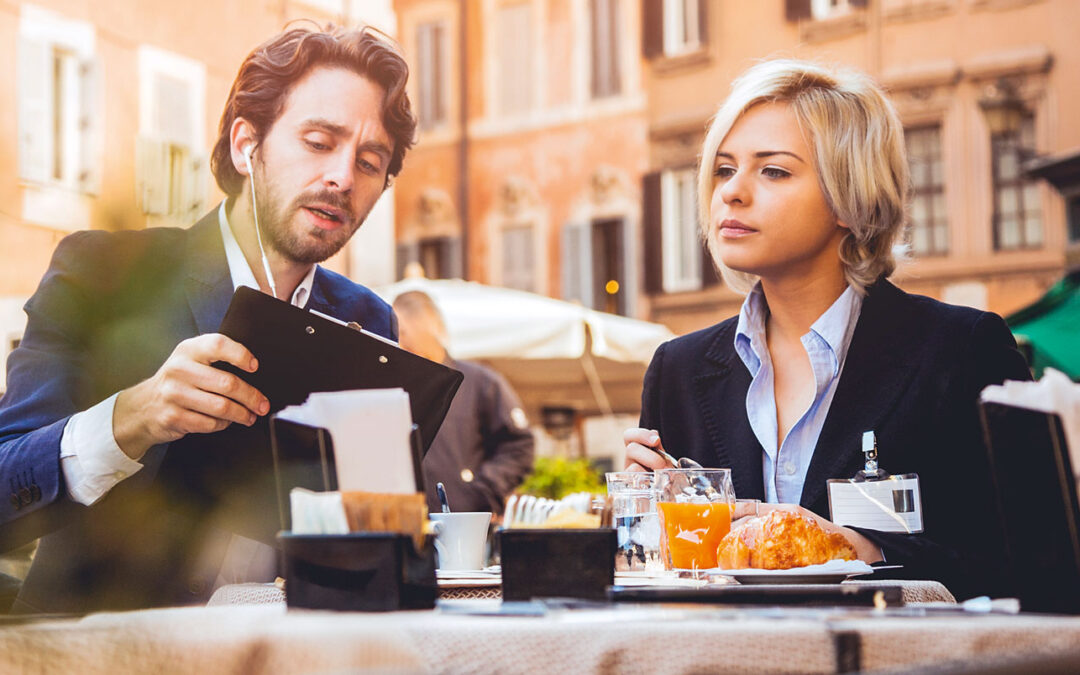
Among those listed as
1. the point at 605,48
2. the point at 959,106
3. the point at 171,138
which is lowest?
the point at 171,138

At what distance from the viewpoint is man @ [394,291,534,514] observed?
542cm

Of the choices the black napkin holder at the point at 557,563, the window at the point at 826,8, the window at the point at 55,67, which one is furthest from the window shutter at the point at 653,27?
the black napkin holder at the point at 557,563

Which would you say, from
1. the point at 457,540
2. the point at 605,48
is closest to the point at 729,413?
the point at 457,540

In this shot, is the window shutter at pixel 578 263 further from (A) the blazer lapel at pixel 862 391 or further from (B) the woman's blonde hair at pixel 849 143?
(A) the blazer lapel at pixel 862 391

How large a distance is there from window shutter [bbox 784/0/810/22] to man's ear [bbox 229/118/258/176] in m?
13.4

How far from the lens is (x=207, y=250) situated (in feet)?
6.93

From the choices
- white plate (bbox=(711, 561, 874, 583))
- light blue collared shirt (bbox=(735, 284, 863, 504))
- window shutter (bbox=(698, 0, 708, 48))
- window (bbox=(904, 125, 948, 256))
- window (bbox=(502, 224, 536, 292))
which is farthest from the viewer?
window (bbox=(502, 224, 536, 292))

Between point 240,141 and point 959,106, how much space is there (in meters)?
12.6

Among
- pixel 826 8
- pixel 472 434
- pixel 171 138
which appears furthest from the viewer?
pixel 826 8

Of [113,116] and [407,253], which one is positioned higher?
[407,253]

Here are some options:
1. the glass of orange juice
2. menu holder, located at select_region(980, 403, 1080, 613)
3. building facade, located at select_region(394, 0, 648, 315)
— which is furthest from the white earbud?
building facade, located at select_region(394, 0, 648, 315)

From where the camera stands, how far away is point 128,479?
188 centimetres

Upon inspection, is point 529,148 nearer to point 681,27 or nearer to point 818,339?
point 681,27

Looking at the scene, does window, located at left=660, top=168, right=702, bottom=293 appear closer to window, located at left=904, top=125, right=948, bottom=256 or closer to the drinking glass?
window, located at left=904, top=125, right=948, bottom=256
